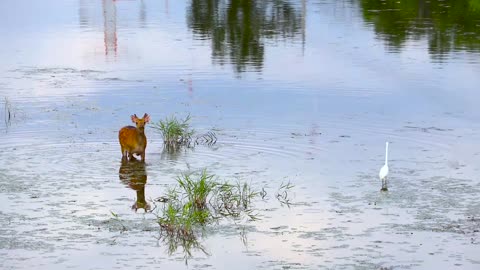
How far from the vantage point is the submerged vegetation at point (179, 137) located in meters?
17.6

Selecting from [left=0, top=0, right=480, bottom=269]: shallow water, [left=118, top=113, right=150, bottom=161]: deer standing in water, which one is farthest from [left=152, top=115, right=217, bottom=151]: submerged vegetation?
[left=118, top=113, right=150, bottom=161]: deer standing in water

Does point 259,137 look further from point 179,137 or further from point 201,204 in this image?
point 201,204

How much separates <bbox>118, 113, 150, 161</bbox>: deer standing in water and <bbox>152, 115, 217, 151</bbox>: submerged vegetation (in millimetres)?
724

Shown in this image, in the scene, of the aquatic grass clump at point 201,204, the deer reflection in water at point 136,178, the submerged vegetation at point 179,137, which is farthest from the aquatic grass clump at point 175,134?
the aquatic grass clump at point 201,204

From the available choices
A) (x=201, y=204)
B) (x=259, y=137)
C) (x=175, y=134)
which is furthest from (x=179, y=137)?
(x=201, y=204)

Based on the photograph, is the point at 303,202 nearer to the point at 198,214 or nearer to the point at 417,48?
the point at 198,214

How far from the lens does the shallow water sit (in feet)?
41.5

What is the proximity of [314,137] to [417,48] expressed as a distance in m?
12.0

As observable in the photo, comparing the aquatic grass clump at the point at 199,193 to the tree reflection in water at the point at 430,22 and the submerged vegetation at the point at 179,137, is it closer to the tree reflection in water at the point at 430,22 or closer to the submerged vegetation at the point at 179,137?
the submerged vegetation at the point at 179,137

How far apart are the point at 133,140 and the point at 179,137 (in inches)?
49.1

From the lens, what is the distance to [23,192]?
49.2 ft

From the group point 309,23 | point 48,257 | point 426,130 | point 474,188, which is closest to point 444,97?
point 426,130

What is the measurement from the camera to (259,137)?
1828cm

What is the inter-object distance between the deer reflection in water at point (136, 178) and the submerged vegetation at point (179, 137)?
37.1 inches
